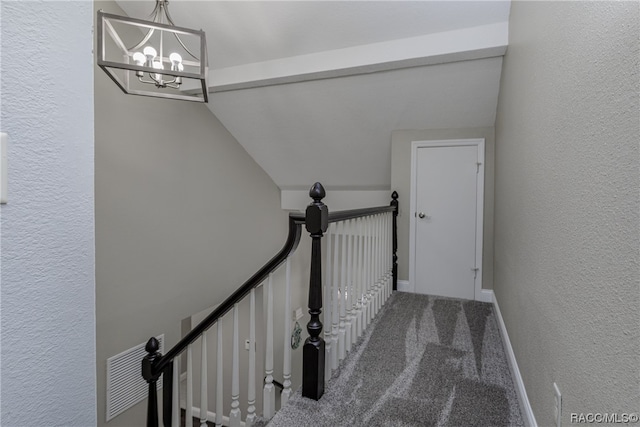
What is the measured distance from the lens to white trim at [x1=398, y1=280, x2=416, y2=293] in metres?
3.81

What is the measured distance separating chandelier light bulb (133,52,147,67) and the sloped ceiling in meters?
1.58

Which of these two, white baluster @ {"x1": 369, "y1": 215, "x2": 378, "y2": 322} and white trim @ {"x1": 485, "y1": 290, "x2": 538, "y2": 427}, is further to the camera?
white baluster @ {"x1": 369, "y1": 215, "x2": 378, "y2": 322}

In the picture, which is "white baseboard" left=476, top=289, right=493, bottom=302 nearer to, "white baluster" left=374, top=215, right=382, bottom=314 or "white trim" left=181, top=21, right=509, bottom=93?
"white baluster" left=374, top=215, right=382, bottom=314

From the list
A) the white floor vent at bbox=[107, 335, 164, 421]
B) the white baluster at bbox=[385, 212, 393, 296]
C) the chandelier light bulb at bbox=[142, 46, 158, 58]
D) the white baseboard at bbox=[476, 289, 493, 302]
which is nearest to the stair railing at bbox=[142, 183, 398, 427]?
the white baluster at bbox=[385, 212, 393, 296]

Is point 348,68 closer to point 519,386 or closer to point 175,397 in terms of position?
point 519,386

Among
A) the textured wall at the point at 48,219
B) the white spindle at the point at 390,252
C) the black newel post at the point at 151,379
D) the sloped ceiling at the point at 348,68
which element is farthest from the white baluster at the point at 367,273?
the textured wall at the point at 48,219

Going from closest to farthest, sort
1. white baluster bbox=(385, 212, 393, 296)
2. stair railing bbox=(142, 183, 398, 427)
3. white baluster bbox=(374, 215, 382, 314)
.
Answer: stair railing bbox=(142, 183, 398, 427)
white baluster bbox=(374, 215, 382, 314)
white baluster bbox=(385, 212, 393, 296)

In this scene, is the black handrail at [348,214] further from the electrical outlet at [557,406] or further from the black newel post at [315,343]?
the electrical outlet at [557,406]

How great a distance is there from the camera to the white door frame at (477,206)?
356 centimetres

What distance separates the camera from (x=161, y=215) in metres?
3.81

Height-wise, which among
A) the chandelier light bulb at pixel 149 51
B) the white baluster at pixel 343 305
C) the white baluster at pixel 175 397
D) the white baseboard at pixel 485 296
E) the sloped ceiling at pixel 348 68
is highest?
the sloped ceiling at pixel 348 68

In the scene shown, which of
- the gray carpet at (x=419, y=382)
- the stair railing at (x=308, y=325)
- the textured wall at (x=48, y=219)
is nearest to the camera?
the textured wall at (x=48, y=219)

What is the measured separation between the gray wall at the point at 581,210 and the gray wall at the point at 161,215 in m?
3.47

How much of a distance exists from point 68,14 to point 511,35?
2823 millimetres
